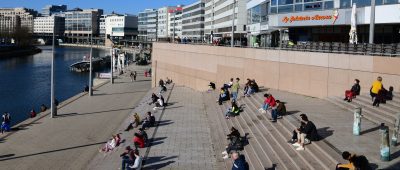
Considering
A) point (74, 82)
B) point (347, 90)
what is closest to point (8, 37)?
point (74, 82)

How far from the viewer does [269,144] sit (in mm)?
15945

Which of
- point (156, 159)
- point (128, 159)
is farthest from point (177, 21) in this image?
point (128, 159)

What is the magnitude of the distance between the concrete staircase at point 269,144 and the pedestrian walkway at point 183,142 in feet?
1.73

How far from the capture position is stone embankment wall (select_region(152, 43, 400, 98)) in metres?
21.4

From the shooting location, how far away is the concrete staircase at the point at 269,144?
43.0 ft

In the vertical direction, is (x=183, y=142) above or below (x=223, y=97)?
below

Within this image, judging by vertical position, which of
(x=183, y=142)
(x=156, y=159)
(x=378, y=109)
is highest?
(x=378, y=109)

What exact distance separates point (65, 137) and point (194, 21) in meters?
121

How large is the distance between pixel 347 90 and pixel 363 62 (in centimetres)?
143

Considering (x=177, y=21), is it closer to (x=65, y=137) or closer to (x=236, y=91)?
(x=236, y=91)

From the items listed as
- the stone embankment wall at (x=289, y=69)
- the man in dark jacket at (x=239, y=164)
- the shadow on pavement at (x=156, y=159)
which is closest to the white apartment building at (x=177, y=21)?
the stone embankment wall at (x=289, y=69)

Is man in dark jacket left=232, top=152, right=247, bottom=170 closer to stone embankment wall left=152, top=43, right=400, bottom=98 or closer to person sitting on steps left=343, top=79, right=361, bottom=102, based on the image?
person sitting on steps left=343, top=79, right=361, bottom=102

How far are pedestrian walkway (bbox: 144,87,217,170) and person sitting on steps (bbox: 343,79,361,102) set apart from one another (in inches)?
244

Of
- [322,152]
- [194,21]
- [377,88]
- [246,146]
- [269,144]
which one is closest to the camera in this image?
[322,152]
